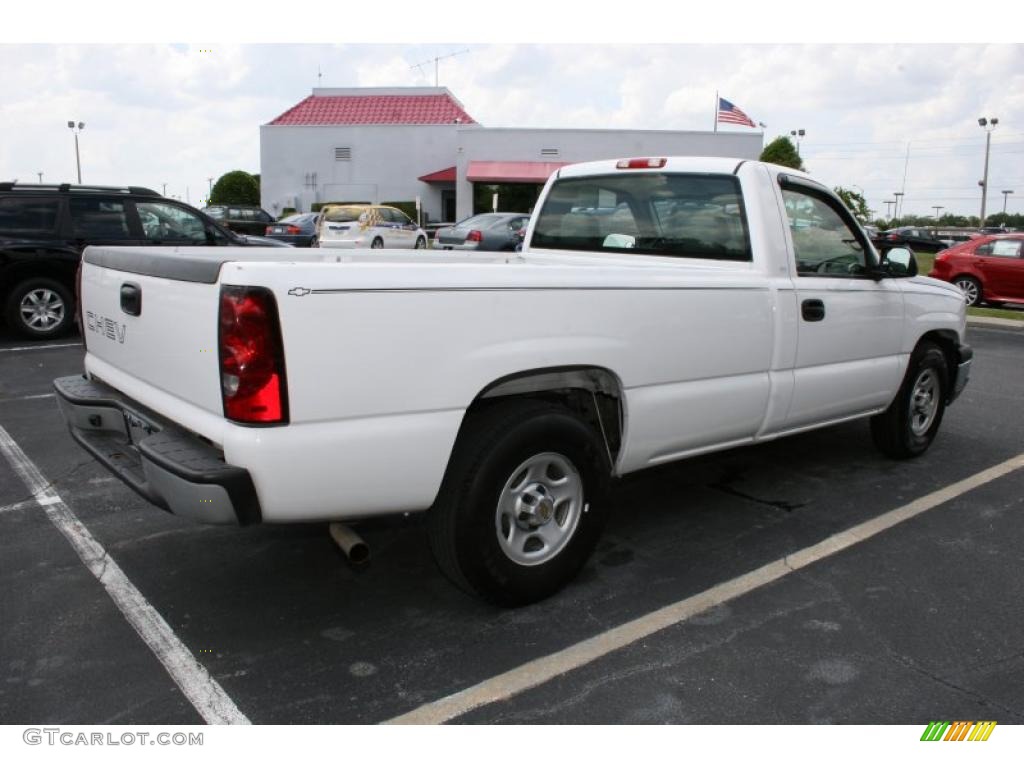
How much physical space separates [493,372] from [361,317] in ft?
1.86

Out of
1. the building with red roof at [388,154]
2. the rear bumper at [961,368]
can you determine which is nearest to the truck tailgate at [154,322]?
the rear bumper at [961,368]

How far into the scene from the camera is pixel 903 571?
3.88 metres

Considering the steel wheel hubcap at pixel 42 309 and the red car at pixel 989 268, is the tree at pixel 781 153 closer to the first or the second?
the red car at pixel 989 268

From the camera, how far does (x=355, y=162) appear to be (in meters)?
41.8

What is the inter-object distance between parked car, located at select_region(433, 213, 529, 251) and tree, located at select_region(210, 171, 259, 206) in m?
28.1

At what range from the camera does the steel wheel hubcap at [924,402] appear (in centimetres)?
554

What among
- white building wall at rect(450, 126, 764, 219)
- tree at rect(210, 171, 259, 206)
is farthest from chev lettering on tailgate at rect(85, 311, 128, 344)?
tree at rect(210, 171, 259, 206)

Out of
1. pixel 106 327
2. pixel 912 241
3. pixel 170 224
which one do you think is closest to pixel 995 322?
pixel 912 241

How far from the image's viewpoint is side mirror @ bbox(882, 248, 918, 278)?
194 inches

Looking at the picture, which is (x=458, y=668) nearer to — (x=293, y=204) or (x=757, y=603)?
(x=757, y=603)

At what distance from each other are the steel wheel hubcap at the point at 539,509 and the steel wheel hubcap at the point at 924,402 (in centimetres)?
305

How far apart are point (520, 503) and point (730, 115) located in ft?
99.7

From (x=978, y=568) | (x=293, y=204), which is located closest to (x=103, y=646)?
(x=978, y=568)

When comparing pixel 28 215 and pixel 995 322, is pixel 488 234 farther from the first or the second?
pixel 28 215
